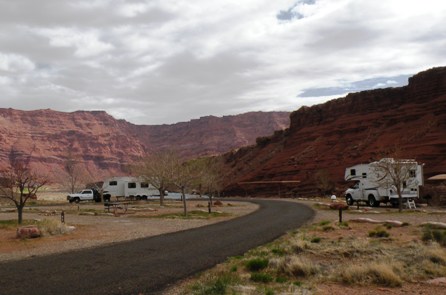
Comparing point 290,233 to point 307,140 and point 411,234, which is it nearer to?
point 411,234

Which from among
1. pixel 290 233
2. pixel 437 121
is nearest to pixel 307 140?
pixel 437 121

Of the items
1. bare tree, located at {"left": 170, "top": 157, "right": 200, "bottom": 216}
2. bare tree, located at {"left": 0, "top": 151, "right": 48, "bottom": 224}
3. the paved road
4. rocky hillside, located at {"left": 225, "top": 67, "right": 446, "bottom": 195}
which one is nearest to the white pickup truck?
bare tree, located at {"left": 170, "top": 157, "right": 200, "bottom": 216}

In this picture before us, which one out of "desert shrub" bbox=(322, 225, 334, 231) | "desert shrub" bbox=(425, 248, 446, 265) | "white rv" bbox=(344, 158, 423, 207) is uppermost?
"white rv" bbox=(344, 158, 423, 207)

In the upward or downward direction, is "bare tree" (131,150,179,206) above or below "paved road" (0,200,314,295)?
above

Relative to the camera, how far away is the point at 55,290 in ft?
29.9

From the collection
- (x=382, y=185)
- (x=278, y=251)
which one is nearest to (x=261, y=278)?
(x=278, y=251)

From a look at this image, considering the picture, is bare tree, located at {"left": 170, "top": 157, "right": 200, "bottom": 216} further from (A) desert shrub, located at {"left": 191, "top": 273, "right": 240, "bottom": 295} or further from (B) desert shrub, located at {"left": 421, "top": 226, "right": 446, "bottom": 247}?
(A) desert shrub, located at {"left": 191, "top": 273, "right": 240, "bottom": 295}

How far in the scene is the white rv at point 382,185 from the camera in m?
35.2

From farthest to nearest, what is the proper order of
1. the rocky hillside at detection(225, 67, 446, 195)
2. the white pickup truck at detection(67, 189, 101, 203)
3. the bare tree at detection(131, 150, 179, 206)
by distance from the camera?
the rocky hillside at detection(225, 67, 446, 195)
the white pickup truck at detection(67, 189, 101, 203)
the bare tree at detection(131, 150, 179, 206)

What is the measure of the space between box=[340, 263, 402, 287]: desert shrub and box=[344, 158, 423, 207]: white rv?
24272 millimetres

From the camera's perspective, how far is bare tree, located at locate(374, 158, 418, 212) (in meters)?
31.7

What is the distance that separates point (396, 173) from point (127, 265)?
24.3m

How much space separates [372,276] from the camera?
31.7ft

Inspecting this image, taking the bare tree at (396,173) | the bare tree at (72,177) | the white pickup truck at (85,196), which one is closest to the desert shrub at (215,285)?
the bare tree at (396,173)
